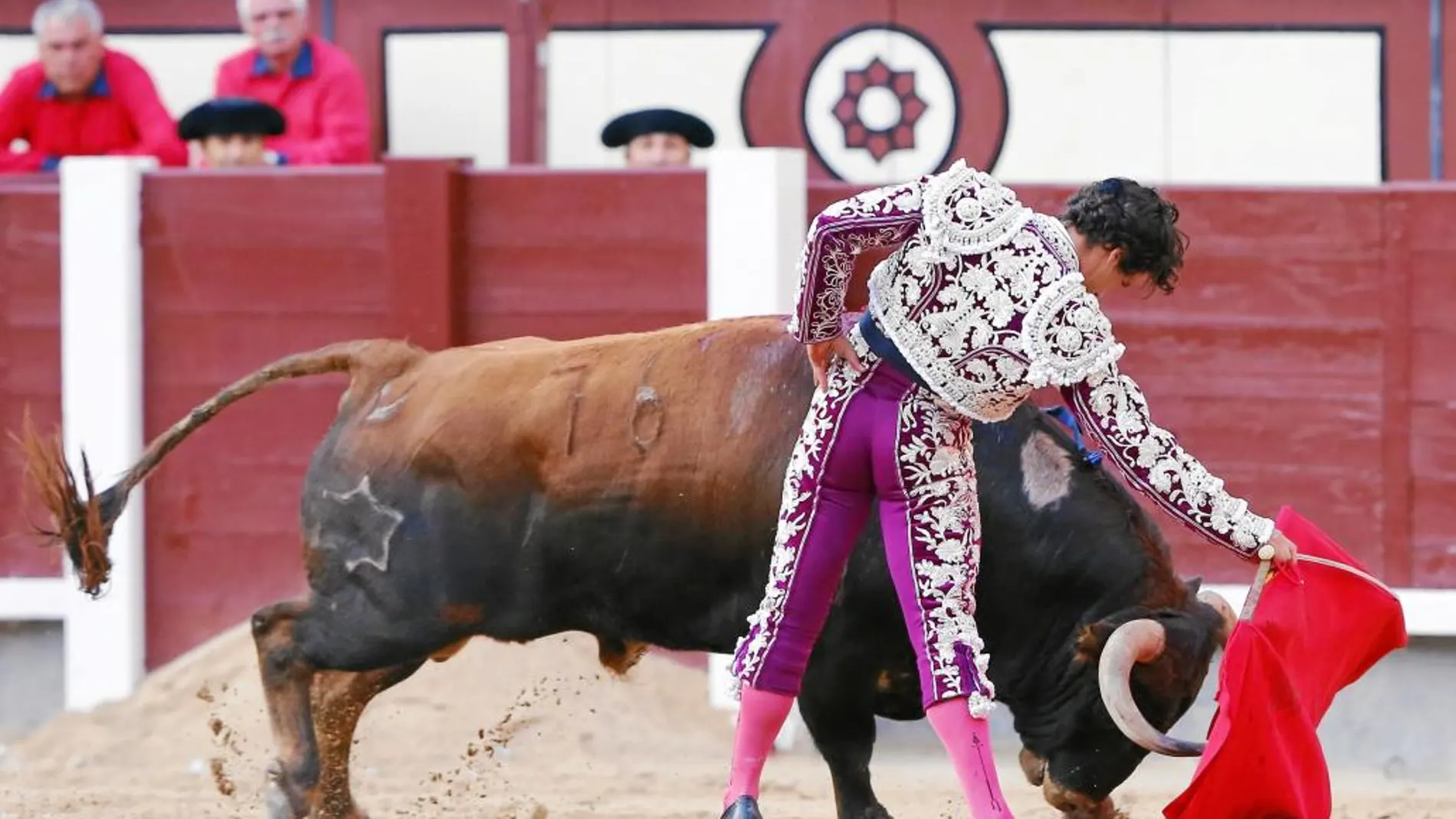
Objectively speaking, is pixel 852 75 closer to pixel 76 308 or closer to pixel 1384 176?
pixel 1384 176

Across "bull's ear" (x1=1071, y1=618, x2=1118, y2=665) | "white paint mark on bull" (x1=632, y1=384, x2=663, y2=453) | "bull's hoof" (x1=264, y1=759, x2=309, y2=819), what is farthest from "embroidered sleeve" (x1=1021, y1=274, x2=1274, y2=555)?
"bull's hoof" (x1=264, y1=759, x2=309, y2=819)

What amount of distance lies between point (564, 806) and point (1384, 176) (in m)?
3.57

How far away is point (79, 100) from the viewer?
6.64 meters

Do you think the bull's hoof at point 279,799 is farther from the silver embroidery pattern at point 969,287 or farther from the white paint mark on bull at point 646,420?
the silver embroidery pattern at point 969,287

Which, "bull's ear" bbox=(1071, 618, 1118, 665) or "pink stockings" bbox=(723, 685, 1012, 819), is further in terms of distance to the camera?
"bull's ear" bbox=(1071, 618, 1118, 665)

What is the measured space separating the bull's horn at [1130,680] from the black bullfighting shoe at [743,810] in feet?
1.72

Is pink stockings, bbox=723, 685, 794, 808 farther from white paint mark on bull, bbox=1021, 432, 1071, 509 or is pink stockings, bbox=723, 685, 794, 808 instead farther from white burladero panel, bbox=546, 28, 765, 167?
white burladero panel, bbox=546, 28, 765, 167

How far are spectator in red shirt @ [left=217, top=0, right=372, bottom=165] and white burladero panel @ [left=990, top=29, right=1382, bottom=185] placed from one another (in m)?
2.03

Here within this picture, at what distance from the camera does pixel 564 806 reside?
16.1ft

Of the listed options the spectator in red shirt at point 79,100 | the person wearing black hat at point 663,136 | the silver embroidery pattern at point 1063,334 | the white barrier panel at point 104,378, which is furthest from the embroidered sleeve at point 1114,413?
the spectator in red shirt at point 79,100

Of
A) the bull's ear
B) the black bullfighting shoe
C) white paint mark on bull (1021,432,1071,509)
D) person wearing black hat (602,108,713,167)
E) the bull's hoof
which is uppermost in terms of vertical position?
person wearing black hat (602,108,713,167)

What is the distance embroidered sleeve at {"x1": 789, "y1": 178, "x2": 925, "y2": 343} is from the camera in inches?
130

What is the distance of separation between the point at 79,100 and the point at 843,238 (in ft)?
12.7

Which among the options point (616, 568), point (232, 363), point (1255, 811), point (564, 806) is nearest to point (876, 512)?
point (616, 568)
